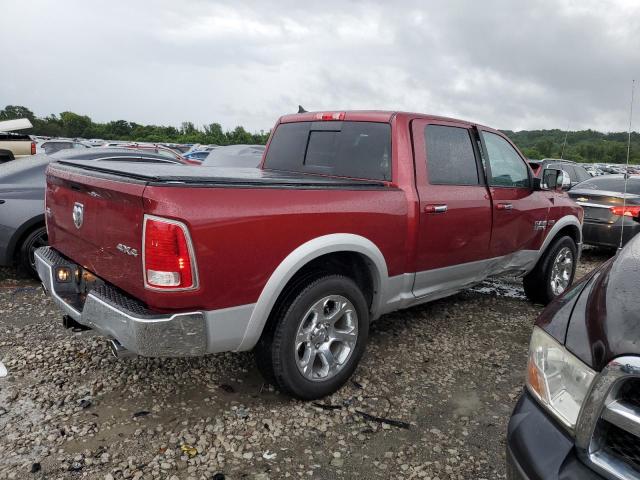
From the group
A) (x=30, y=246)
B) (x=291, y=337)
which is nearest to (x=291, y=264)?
(x=291, y=337)

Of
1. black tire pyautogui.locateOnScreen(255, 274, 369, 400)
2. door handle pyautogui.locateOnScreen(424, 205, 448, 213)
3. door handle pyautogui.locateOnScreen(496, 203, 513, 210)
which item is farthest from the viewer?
door handle pyautogui.locateOnScreen(496, 203, 513, 210)

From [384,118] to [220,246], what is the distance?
6.00 feet

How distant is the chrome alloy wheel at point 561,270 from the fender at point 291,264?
3028 mm

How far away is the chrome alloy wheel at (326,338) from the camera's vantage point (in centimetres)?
302

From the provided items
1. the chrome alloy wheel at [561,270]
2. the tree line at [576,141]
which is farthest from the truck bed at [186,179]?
the chrome alloy wheel at [561,270]

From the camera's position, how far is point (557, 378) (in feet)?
5.58

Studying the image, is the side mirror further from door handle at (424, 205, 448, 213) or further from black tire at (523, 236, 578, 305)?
door handle at (424, 205, 448, 213)

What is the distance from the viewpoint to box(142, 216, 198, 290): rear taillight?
90.4 inches

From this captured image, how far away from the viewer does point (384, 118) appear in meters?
3.66

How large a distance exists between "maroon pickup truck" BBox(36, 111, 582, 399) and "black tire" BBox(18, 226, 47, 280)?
2043mm

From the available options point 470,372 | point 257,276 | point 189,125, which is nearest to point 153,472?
point 257,276

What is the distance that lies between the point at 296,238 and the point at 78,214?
4.43 ft

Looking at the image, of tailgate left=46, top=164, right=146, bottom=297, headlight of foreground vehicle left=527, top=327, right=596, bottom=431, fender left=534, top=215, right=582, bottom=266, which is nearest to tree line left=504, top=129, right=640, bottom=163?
fender left=534, top=215, right=582, bottom=266

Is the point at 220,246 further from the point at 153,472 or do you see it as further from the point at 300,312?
the point at 153,472
